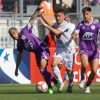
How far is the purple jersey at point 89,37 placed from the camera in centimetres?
1439

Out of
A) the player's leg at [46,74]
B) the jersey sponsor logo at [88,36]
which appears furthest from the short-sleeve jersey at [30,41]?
the jersey sponsor logo at [88,36]

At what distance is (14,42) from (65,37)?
22.6 ft

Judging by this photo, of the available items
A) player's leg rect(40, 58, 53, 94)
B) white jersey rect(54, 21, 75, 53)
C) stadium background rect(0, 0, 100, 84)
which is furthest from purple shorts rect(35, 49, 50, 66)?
stadium background rect(0, 0, 100, 84)

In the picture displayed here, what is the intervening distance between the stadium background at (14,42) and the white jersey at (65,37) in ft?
18.3

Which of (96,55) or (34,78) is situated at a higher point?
(96,55)

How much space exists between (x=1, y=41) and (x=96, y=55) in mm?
7502

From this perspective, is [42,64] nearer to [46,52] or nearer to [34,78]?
[46,52]

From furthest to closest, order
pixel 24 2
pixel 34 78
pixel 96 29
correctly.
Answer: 1. pixel 24 2
2. pixel 34 78
3. pixel 96 29

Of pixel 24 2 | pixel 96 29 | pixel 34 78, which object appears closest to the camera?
pixel 96 29

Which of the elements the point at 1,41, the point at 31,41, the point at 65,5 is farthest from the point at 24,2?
the point at 31,41

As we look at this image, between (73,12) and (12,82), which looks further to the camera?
(73,12)

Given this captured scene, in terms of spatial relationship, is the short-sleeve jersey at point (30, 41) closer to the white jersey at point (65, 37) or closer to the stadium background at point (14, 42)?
the white jersey at point (65, 37)

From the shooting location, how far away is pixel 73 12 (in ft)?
80.3

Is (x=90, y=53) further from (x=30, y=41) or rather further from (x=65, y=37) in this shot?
(x=30, y=41)
